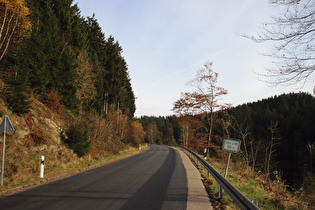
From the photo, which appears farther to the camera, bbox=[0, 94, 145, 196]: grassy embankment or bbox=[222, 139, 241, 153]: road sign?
bbox=[0, 94, 145, 196]: grassy embankment

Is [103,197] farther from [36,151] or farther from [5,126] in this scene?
[36,151]

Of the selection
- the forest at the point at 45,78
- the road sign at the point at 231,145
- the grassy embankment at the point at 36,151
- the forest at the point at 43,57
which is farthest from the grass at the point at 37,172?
the road sign at the point at 231,145

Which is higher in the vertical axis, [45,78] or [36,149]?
[45,78]

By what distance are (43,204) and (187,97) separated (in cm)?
1545

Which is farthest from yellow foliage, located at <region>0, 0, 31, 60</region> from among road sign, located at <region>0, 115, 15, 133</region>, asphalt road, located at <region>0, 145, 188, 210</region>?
asphalt road, located at <region>0, 145, 188, 210</region>

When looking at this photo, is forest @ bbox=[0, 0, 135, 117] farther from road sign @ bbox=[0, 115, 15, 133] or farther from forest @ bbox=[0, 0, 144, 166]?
road sign @ bbox=[0, 115, 15, 133]

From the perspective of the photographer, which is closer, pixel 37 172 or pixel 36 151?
pixel 37 172

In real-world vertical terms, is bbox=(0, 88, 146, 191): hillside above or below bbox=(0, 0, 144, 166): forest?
below

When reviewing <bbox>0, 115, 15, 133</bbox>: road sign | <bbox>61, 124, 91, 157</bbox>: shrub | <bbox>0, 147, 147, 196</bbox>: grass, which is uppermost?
<bbox>0, 115, 15, 133</bbox>: road sign

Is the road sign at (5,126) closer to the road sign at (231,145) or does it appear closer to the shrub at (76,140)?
the shrub at (76,140)

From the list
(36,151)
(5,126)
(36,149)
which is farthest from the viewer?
(36,149)

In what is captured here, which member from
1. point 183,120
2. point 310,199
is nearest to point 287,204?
point 310,199

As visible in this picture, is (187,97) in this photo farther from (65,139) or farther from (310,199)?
(310,199)

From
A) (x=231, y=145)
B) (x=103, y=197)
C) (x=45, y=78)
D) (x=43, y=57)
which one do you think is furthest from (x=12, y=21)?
Answer: (x=231, y=145)
